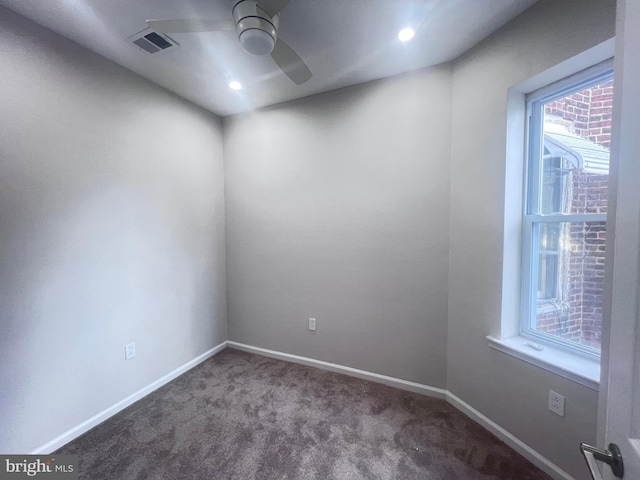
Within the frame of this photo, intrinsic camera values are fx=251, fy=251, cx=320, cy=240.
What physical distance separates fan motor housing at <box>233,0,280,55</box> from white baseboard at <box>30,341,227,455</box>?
2557 millimetres

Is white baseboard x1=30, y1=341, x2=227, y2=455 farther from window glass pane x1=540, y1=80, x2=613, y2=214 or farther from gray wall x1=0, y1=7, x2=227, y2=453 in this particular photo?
window glass pane x1=540, y1=80, x2=613, y2=214

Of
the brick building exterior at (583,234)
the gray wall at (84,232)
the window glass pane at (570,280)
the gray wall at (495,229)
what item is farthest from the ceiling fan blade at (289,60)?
the window glass pane at (570,280)

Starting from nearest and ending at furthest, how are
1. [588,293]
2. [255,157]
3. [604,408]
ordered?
[604,408]
[588,293]
[255,157]

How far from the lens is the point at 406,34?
1572 mm

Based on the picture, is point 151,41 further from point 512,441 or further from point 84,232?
point 512,441

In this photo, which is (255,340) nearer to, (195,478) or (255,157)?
(195,478)

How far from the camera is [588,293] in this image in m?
1.34

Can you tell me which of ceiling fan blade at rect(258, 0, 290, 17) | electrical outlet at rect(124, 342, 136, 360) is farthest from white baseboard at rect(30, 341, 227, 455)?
ceiling fan blade at rect(258, 0, 290, 17)

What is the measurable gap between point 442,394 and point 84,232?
284 cm

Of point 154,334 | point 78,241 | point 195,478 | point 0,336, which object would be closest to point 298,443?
point 195,478

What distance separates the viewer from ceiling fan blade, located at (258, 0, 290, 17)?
3.73ft

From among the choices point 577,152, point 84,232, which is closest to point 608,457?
point 577,152

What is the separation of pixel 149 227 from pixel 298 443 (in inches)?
76.4

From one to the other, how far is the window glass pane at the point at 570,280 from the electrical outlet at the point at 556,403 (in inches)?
12.4
